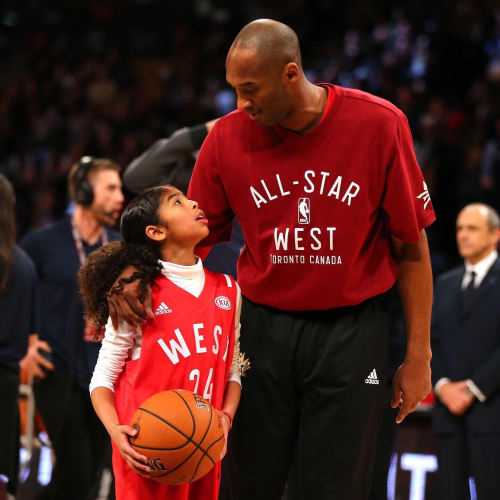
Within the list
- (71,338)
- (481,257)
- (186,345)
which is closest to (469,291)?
(481,257)

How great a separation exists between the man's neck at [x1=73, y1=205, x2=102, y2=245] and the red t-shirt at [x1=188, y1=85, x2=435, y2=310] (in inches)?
102

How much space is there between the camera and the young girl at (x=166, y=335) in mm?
2717

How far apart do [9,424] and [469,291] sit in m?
2.83

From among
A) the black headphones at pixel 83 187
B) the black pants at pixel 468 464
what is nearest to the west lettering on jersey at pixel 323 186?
the black headphones at pixel 83 187

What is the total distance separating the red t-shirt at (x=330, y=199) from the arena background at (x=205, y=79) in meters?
3.63

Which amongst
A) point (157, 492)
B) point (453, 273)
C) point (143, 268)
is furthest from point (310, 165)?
point (453, 273)

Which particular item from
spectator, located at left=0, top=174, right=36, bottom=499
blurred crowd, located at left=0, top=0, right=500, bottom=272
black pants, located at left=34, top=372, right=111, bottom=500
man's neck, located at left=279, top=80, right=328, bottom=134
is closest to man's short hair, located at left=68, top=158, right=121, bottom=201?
spectator, located at left=0, top=174, right=36, bottom=499

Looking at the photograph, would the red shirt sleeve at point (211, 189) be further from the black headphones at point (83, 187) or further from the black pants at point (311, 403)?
the black headphones at point (83, 187)

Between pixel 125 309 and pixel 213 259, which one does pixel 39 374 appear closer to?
pixel 213 259

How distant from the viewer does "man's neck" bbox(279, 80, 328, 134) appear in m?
2.57

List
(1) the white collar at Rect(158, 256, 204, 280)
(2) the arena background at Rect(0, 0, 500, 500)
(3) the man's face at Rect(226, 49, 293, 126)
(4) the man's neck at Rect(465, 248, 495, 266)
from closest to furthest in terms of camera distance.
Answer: (3) the man's face at Rect(226, 49, 293, 126) → (1) the white collar at Rect(158, 256, 204, 280) → (4) the man's neck at Rect(465, 248, 495, 266) → (2) the arena background at Rect(0, 0, 500, 500)

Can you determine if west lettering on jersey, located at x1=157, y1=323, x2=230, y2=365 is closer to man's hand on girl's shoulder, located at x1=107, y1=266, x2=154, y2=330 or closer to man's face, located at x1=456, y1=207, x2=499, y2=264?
man's hand on girl's shoulder, located at x1=107, y1=266, x2=154, y2=330

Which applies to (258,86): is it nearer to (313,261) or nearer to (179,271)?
(313,261)

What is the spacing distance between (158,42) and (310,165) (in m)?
12.5
